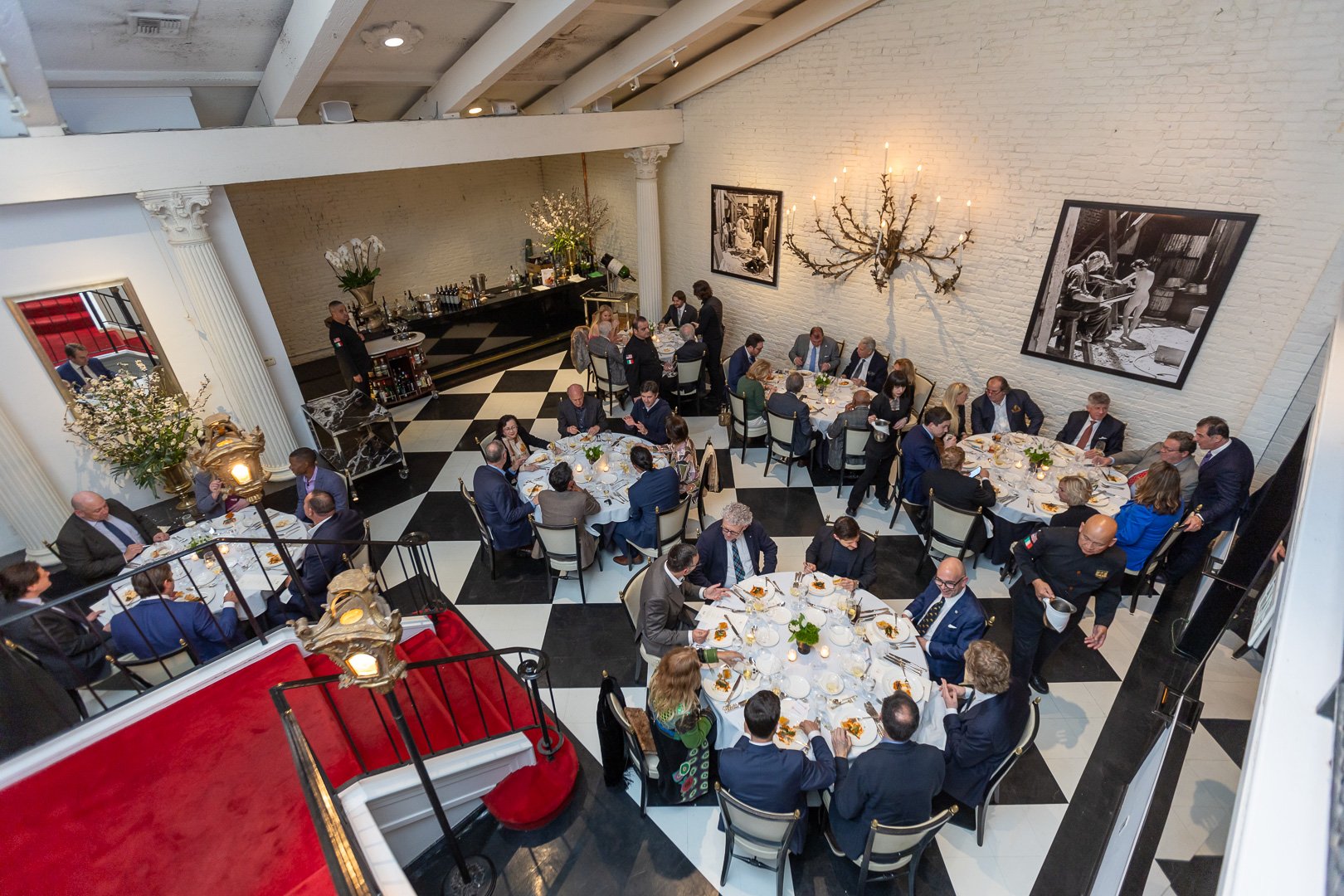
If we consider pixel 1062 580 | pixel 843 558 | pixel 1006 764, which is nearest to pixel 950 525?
pixel 1062 580

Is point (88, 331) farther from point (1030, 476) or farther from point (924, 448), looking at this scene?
point (1030, 476)

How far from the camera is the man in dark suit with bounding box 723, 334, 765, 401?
7.34m

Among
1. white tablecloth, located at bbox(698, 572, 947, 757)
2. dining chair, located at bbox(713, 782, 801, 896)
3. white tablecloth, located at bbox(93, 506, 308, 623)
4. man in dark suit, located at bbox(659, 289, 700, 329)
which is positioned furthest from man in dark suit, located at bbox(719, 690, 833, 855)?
man in dark suit, located at bbox(659, 289, 700, 329)

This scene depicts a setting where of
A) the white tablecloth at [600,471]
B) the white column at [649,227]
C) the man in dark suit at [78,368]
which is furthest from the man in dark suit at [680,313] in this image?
the man in dark suit at [78,368]

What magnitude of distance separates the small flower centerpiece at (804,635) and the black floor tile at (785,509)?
2.24 m

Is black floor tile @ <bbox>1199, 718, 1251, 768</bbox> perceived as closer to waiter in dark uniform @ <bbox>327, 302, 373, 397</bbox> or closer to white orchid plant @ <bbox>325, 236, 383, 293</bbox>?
waiter in dark uniform @ <bbox>327, 302, 373, 397</bbox>

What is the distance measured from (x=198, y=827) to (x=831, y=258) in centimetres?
823

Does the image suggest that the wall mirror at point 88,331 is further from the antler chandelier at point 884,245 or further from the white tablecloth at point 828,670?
the antler chandelier at point 884,245

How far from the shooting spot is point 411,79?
6.83 m

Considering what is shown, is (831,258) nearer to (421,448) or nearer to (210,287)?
(421,448)

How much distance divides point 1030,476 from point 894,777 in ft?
11.6

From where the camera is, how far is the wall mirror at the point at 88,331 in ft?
18.4

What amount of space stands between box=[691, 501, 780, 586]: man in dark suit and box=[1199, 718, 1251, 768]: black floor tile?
2.62 metres

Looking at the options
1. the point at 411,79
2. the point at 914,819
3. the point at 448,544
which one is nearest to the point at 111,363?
the point at 448,544
